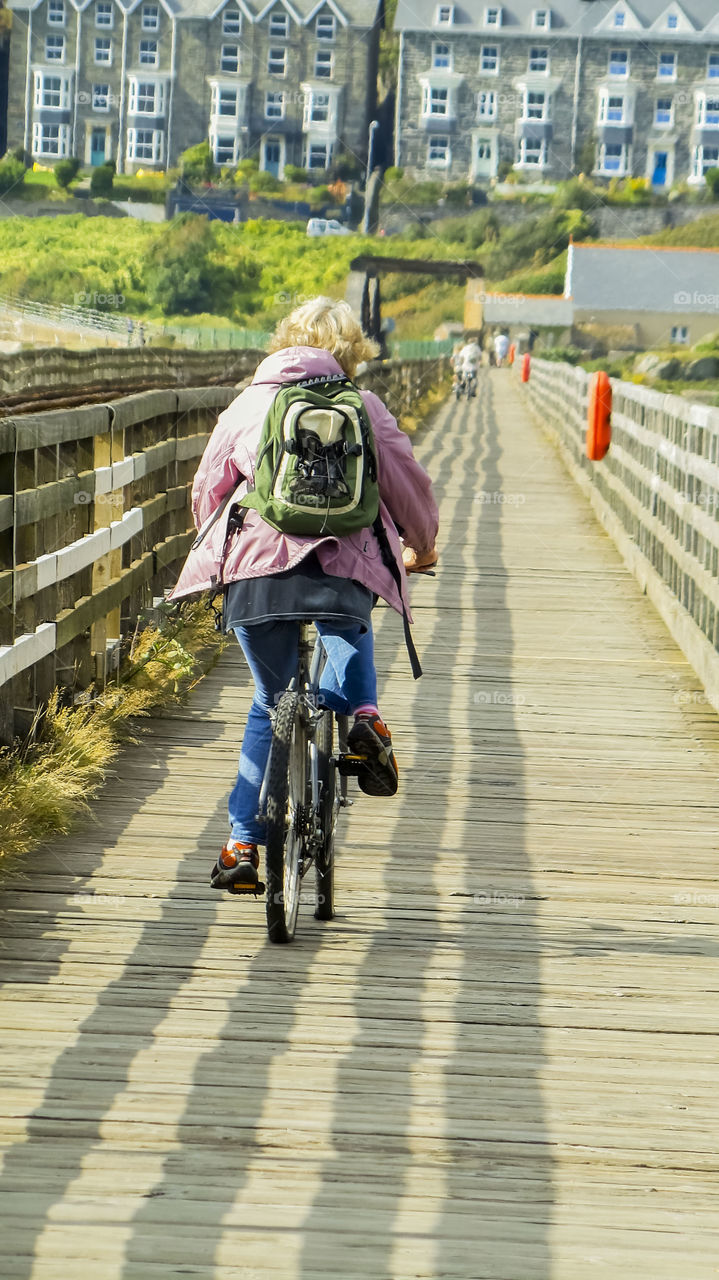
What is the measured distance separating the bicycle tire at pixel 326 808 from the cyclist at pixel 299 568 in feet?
0.35

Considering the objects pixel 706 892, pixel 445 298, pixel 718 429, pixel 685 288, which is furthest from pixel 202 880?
pixel 445 298

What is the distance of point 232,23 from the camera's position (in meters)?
153

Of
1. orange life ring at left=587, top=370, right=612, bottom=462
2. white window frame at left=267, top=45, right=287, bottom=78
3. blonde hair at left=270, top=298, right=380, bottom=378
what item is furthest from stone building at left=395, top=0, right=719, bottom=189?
blonde hair at left=270, top=298, right=380, bottom=378

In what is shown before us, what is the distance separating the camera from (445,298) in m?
121

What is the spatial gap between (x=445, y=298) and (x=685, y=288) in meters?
19.4

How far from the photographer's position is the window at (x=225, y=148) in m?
146

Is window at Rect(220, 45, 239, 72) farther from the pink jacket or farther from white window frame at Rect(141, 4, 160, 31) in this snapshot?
the pink jacket

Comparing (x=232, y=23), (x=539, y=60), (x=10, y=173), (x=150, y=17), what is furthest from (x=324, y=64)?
(x=10, y=173)

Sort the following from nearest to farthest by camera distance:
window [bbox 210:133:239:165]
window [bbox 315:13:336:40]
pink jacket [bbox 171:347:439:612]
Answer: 1. pink jacket [bbox 171:347:439:612]
2. window [bbox 210:133:239:165]
3. window [bbox 315:13:336:40]

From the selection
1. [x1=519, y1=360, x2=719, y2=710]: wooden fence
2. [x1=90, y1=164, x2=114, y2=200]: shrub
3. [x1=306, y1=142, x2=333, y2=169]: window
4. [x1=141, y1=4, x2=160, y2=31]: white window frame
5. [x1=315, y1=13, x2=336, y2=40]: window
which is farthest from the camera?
[x1=315, y1=13, x2=336, y2=40]: window

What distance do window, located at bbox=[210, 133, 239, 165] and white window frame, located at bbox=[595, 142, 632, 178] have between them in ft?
98.2

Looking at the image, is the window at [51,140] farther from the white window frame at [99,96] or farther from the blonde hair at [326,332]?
the blonde hair at [326,332]

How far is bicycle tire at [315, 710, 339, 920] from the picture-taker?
4801 mm

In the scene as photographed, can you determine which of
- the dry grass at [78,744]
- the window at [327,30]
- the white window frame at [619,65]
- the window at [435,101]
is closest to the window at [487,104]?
the window at [435,101]
